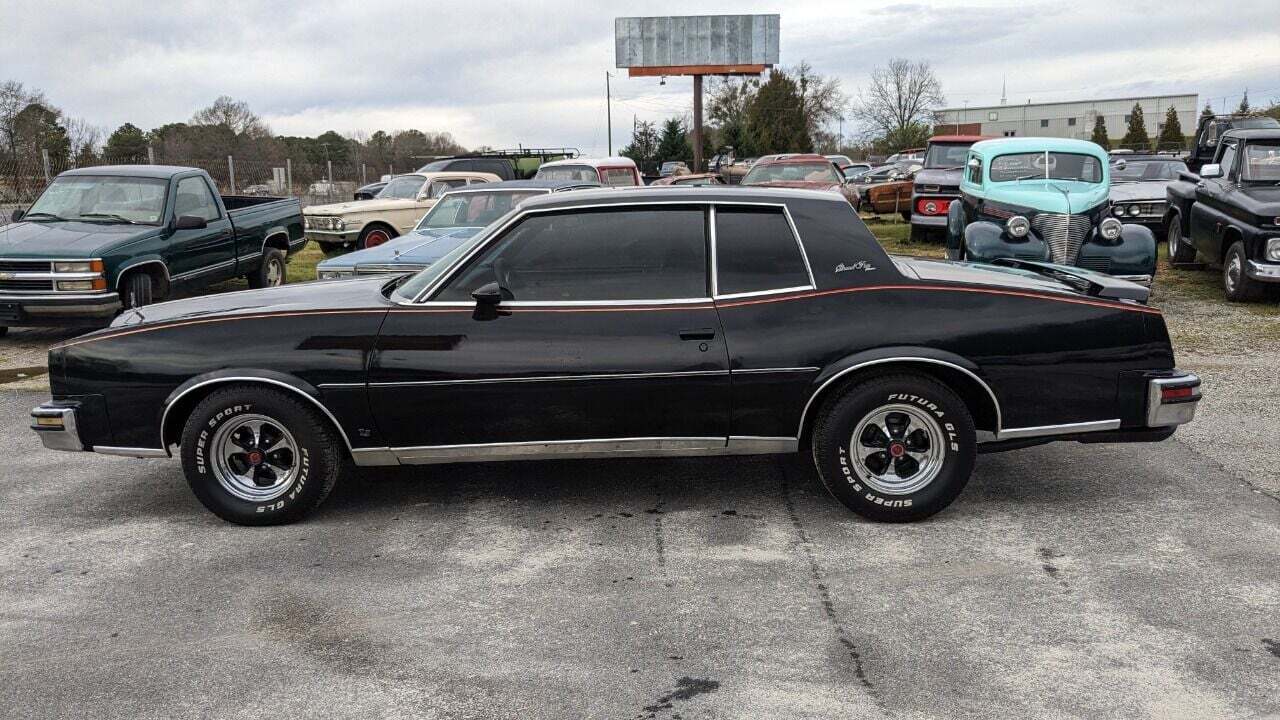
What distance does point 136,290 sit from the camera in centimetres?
1051

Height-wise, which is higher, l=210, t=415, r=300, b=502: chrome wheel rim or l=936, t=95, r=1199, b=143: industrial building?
l=936, t=95, r=1199, b=143: industrial building

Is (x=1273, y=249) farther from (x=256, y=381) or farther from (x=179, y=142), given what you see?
(x=179, y=142)

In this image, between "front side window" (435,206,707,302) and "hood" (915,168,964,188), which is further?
"hood" (915,168,964,188)

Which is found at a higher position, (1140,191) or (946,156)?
(946,156)

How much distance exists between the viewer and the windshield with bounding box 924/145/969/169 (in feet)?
62.3

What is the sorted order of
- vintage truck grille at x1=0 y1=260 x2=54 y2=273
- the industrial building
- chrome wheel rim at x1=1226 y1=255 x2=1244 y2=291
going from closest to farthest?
vintage truck grille at x1=0 y1=260 x2=54 y2=273
chrome wheel rim at x1=1226 y1=255 x2=1244 y2=291
the industrial building

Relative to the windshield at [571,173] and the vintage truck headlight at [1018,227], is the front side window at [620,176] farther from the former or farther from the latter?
the vintage truck headlight at [1018,227]

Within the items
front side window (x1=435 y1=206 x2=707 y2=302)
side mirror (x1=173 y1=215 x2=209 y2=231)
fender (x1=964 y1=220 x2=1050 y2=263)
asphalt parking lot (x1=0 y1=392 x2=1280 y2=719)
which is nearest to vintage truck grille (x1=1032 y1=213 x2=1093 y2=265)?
fender (x1=964 y1=220 x2=1050 y2=263)

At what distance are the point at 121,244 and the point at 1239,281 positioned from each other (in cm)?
1140

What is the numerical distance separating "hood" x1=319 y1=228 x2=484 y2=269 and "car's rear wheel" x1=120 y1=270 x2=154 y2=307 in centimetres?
207

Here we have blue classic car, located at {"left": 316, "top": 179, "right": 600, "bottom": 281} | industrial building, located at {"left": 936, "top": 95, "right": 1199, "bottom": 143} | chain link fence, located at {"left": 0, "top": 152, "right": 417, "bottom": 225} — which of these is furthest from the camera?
industrial building, located at {"left": 936, "top": 95, "right": 1199, "bottom": 143}

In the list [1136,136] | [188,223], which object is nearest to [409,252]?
[188,223]

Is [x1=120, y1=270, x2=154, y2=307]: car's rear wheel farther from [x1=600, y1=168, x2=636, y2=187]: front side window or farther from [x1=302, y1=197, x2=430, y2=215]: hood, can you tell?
[x1=600, y1=168, x2=636, y2=187]: front side window

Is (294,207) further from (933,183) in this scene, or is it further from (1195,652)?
(1195,652)
